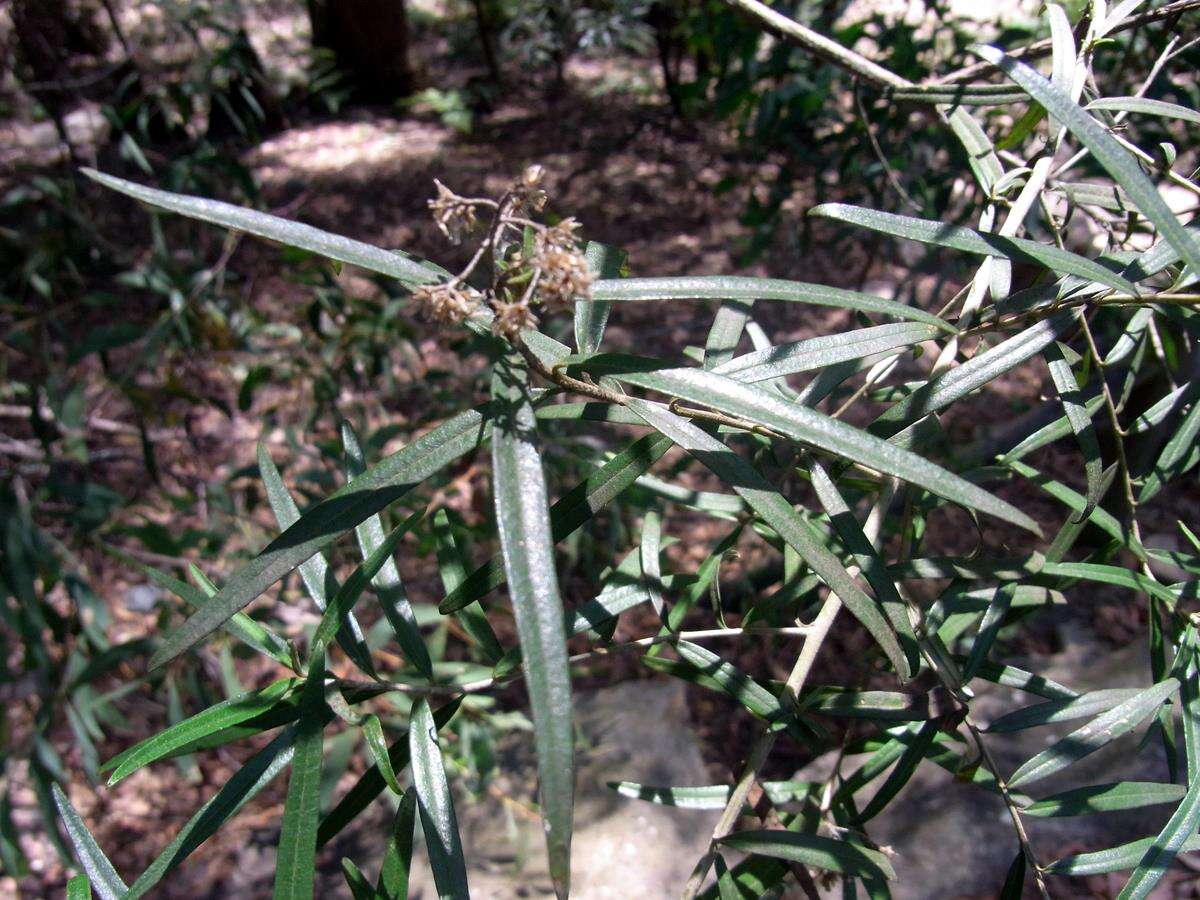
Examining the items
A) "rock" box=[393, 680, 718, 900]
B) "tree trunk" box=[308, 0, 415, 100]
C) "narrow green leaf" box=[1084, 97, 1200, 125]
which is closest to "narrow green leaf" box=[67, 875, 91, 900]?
"narrow green leaf" box=[1084, 97, 1200, 125]

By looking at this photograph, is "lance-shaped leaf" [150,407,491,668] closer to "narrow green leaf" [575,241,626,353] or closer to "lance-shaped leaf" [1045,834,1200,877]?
"narrow green leaf" [575,241,626,353]

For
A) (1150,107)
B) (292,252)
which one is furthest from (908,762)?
(292,252)

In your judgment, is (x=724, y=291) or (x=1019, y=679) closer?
(x=724, y=291)

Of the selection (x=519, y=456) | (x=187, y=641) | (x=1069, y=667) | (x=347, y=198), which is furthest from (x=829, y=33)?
(x=347, y=198)

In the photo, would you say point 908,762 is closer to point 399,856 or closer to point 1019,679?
point 1019,679

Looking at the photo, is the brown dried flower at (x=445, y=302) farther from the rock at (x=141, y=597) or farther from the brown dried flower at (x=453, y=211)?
the rock at (x=141, y=597)
